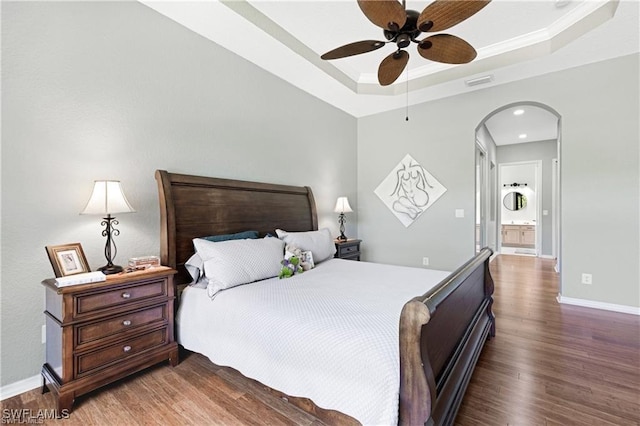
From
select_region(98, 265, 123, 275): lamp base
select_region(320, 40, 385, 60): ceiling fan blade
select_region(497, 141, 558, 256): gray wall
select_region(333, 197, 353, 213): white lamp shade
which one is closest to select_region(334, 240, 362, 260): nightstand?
select_region(333, 197, 353, 213): white lamp shade

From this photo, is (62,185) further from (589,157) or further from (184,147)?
(589,157)

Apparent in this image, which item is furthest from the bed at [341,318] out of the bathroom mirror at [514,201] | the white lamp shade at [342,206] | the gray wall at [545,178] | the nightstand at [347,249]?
the bathroom mirror at [514,201]

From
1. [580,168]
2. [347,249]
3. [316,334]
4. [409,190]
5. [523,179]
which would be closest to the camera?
[316,334]

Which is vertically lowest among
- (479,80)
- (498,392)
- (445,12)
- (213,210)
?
(498,392)

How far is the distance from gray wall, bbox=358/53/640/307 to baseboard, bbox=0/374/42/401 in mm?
4423

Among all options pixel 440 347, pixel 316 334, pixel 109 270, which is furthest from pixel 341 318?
pixel 109 270

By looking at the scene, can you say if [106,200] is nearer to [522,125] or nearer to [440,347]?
[440,347]

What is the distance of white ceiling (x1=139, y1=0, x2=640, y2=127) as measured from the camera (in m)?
2.57

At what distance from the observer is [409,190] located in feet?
15.4

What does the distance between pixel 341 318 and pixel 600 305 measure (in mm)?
3682

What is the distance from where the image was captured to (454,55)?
2.18 m

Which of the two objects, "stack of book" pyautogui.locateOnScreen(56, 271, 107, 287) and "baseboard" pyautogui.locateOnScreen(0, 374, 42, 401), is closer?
"stack of book" pyautogui.locateOnScreen(56, 271, 107, 287)

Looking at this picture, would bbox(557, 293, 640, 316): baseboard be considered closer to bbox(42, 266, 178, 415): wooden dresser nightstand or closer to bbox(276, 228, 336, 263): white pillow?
bbox(276, 228, 336, 263): white pillow

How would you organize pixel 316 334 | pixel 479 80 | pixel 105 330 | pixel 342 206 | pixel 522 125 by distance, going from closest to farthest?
pixel 316 334, pixel 105 330, pixel 479 80, pixel 342 206, pixel 522 125
